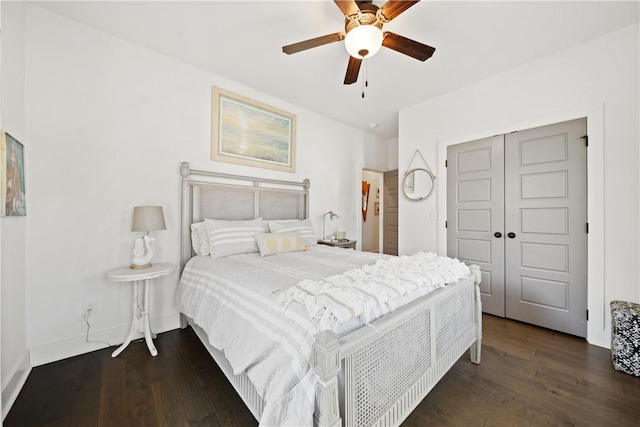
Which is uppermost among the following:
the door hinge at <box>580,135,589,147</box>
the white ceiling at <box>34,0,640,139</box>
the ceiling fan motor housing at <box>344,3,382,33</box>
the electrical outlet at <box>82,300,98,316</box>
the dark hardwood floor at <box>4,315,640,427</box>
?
the white ceiling at <box>34,0,640,139</box>

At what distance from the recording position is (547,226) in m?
2.64

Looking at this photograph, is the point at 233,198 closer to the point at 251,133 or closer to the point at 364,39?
the point at 251,133

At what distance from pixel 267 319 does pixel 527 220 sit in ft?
9.70

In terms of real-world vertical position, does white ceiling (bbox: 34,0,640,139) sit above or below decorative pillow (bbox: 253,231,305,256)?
above

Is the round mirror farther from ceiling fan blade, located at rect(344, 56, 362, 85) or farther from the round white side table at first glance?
the round white side table

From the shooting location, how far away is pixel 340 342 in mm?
985

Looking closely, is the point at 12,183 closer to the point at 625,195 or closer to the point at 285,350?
the point at 285,350

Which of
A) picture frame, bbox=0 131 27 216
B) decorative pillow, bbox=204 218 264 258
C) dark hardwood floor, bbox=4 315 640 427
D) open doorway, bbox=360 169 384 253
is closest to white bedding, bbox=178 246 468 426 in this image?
decorative pillow, bbox=204 218 264 258

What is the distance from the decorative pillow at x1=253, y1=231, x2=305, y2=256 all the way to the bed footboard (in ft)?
5.05

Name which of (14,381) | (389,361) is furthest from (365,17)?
(14,381)

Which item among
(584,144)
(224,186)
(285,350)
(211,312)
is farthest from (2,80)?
(584,144)

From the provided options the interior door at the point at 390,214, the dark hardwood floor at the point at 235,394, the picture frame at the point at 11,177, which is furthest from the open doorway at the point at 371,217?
the picture frame at the point at 11,177

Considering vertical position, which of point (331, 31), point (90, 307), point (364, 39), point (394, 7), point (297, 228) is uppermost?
point (331, 31)

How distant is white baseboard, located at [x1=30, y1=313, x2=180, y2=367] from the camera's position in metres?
1.94
